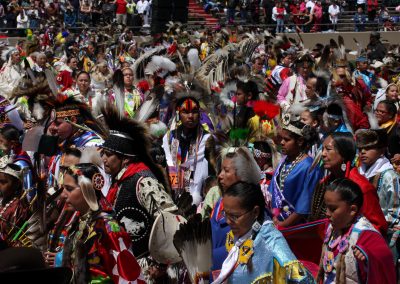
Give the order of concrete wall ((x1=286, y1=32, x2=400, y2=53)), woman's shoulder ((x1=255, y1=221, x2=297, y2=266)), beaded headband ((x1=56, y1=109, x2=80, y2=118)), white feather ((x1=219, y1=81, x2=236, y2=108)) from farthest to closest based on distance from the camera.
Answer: concrete wall ((x1=286, y1=32, x2=400, y2=53)) < white feather ((x1=219, y1=81, x2=236, y2=108)) < beaded headband ((x1=56, y1=109, x2=80, y2=118)) < woman's shoulder ((x1=255, y1=221, x2=297, y2=266))

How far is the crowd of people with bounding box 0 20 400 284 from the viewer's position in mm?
3965

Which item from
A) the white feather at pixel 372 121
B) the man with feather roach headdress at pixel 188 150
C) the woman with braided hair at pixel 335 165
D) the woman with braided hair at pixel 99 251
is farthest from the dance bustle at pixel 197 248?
the white feather at pixel 372 121

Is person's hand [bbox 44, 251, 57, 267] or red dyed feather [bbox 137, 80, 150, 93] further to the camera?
red dyed feather [bbox 137, 80, 150, 93]

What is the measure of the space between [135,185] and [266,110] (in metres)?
2.18

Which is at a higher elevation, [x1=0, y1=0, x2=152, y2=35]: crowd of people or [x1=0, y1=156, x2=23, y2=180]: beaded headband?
[x1=0, y1=156, x2=23, y2=180]: beaded headband

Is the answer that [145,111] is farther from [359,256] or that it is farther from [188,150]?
[359,256]

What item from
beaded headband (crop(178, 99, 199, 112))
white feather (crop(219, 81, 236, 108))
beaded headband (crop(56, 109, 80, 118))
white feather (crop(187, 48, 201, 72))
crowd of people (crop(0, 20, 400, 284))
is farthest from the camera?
white feather (crop(187, 48, 201, 72))

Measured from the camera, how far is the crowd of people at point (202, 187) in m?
3.96

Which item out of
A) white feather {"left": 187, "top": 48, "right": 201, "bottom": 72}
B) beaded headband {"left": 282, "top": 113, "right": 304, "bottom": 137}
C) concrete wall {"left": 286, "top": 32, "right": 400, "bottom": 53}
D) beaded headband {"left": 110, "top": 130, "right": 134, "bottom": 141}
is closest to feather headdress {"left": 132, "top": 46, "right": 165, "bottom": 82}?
white feather {"left": 187, "top": 48, "right": 201, "bottom": 72}

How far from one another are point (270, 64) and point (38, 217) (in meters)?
9.05

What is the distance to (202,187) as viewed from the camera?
22.0 ft

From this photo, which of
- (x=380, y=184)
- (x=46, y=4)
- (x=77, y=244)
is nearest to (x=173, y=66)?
(x=380, y=184)

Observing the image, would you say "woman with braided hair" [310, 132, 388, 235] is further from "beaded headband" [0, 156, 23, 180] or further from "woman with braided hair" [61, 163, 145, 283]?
"beaded headband" [0, 156, 23, 180]

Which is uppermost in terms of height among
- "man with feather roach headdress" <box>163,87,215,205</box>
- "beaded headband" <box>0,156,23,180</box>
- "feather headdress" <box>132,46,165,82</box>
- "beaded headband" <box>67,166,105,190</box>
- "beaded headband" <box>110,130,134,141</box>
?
"beaded headband" <box>67,166,105,190</box>
